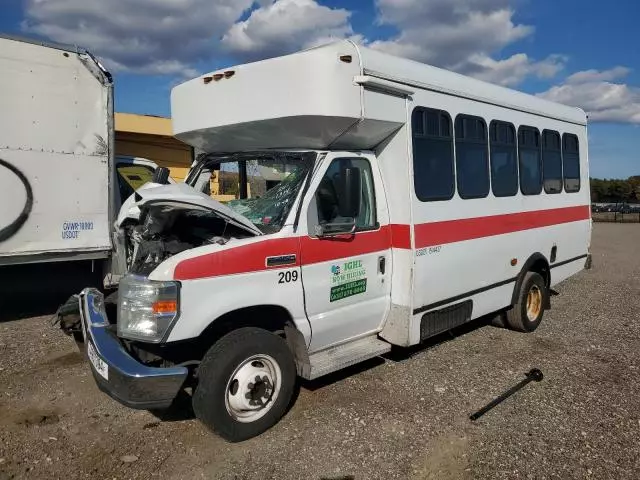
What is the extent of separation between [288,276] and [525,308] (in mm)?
3966

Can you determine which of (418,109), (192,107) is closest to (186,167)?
(192,107)

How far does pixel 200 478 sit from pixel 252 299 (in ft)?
4.19

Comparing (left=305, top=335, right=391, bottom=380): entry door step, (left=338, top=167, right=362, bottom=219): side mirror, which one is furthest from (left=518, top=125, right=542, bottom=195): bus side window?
(left=305, top=335, right=391, bottom=380): entry door step

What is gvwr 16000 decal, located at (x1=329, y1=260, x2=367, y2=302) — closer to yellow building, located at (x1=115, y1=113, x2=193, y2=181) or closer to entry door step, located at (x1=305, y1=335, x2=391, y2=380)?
entry door step, located at (x1=305, y1=335, x2=391, y2=380)

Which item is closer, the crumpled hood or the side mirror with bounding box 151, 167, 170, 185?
the crumpled hood

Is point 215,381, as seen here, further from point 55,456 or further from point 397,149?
point 397,149

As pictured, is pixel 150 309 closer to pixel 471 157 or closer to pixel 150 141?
pixel 471 157

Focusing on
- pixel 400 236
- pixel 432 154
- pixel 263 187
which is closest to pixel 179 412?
pixel 263 187

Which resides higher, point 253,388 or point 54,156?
point 54,156

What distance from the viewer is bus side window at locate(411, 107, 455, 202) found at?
16.9 ft

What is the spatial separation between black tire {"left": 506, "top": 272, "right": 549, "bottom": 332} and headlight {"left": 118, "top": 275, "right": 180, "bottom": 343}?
4.74 meters

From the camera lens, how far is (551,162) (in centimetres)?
747

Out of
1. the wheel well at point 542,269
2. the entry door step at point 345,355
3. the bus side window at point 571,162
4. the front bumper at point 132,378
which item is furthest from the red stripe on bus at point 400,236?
the bus side window at point 571,162

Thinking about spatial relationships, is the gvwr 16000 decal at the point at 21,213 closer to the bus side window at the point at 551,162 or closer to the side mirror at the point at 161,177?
the side mirror at the point at 161,177
